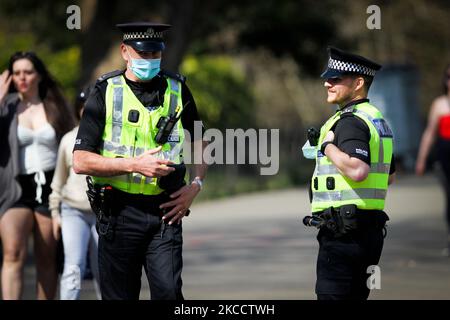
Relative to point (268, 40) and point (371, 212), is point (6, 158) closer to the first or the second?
point (371, 212)

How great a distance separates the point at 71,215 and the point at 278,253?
5.46m

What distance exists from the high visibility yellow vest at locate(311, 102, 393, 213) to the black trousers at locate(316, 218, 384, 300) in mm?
146

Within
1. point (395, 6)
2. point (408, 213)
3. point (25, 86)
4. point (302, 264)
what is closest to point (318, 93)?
point (395, 6)

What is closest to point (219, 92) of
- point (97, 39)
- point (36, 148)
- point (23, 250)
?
point (97, 39)

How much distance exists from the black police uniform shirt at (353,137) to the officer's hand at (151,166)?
0.88 metres

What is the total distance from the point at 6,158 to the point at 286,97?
124 feet

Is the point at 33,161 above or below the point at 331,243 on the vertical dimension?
above

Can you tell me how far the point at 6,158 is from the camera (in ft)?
28.2

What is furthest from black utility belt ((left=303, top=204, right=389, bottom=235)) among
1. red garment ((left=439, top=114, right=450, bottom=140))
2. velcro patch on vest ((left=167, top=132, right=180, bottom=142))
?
red garment ((left=439, top=114, right=450, bottom=140))

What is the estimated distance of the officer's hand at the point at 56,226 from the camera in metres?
8.70

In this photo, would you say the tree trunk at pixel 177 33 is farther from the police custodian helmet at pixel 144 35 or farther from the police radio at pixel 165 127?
the police radio at pixel 165 127

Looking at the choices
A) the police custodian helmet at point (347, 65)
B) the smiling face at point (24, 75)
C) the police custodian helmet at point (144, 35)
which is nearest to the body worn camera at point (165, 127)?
the police custodian helmet at point (144, 35)

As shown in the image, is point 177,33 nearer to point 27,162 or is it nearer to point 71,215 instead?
point 27,162
